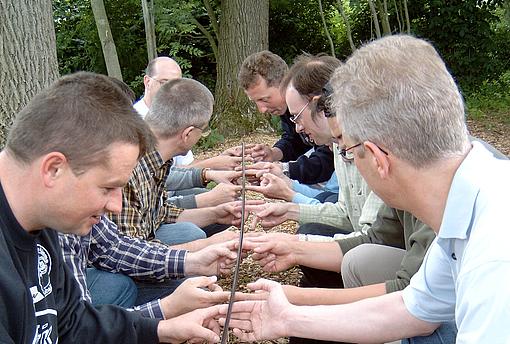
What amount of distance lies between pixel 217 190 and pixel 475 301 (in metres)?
2.86

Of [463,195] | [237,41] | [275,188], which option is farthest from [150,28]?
[463,195]

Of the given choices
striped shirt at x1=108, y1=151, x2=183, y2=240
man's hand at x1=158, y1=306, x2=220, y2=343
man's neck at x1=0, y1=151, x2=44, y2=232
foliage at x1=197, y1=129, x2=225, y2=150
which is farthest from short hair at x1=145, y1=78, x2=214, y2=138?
foliage at x1=197, y1=129, x2=225, y2=150

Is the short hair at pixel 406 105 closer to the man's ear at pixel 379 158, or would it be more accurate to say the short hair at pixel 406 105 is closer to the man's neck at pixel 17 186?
the man's ear at pixel 379 158

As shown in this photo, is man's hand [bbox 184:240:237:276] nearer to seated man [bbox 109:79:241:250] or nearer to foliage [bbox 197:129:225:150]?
seated man [bbox 109:79:241:250]

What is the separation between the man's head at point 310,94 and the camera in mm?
3633

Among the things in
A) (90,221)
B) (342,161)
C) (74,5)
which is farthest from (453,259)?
(74,5)

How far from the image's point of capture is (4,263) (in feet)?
5.27

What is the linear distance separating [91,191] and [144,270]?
1.19m

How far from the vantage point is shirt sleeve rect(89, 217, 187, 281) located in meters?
2.80

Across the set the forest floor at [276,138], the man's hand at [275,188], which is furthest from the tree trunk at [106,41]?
the man's hand at [275,188]

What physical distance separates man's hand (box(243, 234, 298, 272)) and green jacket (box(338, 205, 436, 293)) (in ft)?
0.87

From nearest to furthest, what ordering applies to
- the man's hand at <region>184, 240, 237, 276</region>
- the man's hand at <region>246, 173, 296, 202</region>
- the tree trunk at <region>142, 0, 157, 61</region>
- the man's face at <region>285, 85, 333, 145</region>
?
the man's hand at <region>184, 240, 237, 276</region> < the man's face at <region>285, 85, 333, 145</region> < the man's hand at <region>246, 173, 296, 202</region> < the tree trunk at <region>142, 0, 157, 61</region>

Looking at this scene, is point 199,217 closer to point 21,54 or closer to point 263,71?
point 263,71

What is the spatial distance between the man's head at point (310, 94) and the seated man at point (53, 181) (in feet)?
5.88
